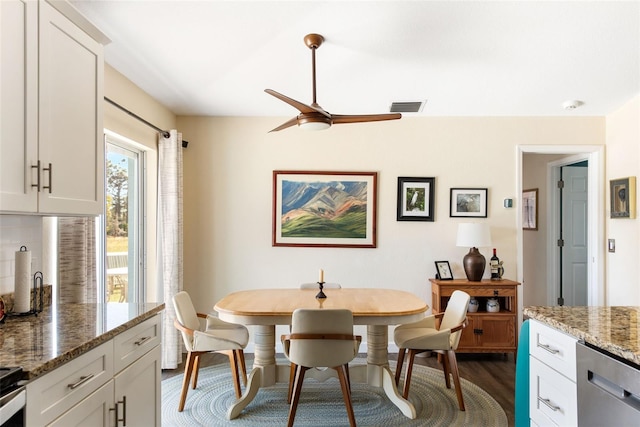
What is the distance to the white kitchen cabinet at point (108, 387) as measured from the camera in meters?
1.22

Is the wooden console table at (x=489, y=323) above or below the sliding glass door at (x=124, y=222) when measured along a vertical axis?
below

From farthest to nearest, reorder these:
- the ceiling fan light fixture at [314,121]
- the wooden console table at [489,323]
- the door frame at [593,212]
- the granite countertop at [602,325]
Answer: the door frame at [593,212] < the wooden console table at [489,323] < the ceiling fan light fixture at [314,121] < the granite countertop at [602,325]

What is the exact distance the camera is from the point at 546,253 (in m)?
5.17

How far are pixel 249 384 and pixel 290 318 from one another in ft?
Answer: 2.15

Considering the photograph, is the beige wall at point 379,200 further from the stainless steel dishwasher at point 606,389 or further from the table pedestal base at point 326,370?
the stainless steel dishwasher at point 606,389

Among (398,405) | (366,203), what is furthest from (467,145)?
(398,405)

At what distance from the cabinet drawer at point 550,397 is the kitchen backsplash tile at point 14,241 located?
8.42 ft

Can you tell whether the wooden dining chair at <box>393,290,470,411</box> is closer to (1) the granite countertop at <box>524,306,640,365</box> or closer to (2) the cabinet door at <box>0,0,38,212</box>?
(1) the granite countertop at <box>524,306,640,365</box>

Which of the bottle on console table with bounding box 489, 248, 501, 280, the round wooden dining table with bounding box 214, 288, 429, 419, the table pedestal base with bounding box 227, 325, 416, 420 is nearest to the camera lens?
the round wooden dining table with bounding box 214, 288, 429, 419

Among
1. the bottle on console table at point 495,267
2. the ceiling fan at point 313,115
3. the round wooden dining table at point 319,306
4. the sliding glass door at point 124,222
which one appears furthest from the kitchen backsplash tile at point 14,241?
the bottle on console table at point 495,267

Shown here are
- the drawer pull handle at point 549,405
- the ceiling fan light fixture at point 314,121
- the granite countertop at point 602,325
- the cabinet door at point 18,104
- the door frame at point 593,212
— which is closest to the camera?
the granite countertop at point 602,325

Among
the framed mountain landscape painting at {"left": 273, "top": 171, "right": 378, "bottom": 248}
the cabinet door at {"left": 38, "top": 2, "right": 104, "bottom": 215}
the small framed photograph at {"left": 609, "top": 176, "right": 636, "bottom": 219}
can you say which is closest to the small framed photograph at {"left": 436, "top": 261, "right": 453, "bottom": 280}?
the framed mountain landscape painting at {"left": 273, "top": 171, "right": 378, "bottom": 248}

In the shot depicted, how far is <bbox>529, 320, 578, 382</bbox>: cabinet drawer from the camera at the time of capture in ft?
4.99

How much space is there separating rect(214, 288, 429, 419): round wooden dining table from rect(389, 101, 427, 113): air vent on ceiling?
6.01 feet
